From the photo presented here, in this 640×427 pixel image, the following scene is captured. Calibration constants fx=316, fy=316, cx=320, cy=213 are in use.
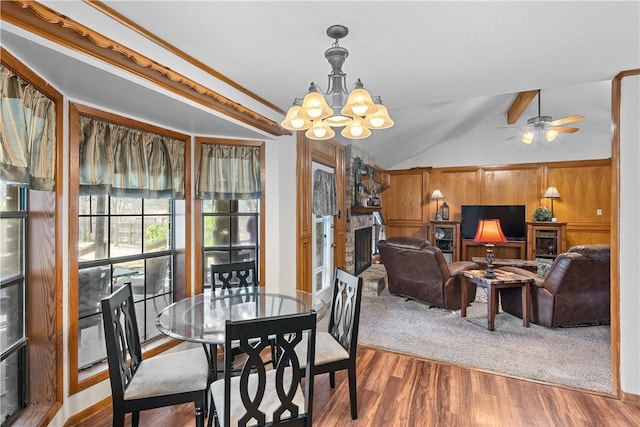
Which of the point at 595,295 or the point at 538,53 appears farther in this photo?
the point at 595,295

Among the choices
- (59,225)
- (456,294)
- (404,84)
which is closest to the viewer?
(59,225)

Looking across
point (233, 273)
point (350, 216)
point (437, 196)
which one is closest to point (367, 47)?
point (233, 273)

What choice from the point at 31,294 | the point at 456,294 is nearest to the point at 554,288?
the point at 456,294

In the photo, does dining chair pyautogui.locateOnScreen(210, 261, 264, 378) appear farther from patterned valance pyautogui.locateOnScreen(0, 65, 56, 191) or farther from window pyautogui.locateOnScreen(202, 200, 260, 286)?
patterned valance pyautogui.locateOnScreen(0, 65, 56, 191)

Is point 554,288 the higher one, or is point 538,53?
point 538,53

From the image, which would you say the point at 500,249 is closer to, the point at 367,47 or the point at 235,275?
the point at 235,275

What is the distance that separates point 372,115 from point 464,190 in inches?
249

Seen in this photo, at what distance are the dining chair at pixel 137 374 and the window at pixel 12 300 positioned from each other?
531 mm

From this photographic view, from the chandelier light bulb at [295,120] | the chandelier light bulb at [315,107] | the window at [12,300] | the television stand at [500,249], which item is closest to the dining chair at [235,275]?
the window at [12,300]

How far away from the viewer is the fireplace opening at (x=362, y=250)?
217 inches

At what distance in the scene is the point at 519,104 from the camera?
5.69 m

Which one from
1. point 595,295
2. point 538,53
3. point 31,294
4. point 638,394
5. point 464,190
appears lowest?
point 638,394

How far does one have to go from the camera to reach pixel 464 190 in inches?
287

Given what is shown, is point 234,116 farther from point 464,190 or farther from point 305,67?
point 464,190
